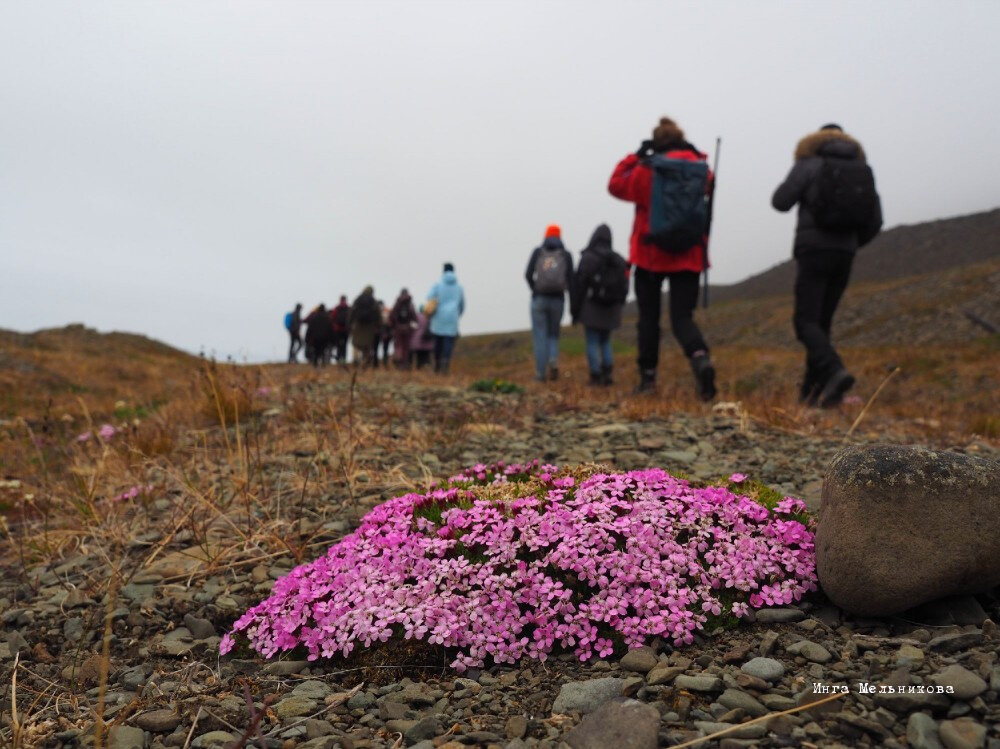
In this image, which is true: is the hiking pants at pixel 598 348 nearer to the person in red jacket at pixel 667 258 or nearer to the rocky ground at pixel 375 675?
the person in red jacket at pixel 667 258

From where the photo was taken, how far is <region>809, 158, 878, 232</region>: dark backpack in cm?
794

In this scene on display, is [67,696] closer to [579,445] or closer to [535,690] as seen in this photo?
[535,690]

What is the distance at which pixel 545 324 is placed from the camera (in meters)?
14.0

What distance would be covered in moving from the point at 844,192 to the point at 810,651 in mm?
6874

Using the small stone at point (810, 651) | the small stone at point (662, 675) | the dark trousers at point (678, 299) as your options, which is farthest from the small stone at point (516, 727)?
the dark trousers at point (678, 299)

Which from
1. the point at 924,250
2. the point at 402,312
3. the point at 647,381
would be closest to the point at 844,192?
the point at 647,381

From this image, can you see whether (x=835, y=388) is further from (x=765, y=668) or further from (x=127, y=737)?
(x=127, y=737)

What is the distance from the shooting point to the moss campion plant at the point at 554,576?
2.84 meters

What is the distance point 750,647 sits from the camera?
2.64m

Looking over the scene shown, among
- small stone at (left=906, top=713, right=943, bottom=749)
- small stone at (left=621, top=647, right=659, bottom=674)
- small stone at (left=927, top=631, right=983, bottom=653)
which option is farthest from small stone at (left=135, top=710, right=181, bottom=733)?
small stone at (left=927, top=631, right=983, bottom=653)

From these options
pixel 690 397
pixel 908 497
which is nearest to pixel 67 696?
pixel 908 497

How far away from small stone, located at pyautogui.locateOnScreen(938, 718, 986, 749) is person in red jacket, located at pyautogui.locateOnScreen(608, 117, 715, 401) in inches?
278

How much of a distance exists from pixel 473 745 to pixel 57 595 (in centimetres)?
325

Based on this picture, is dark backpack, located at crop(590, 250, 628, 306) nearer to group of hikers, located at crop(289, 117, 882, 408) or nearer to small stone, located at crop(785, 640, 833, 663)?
group of hikers, located at crop(289, 117, 882, 408)
